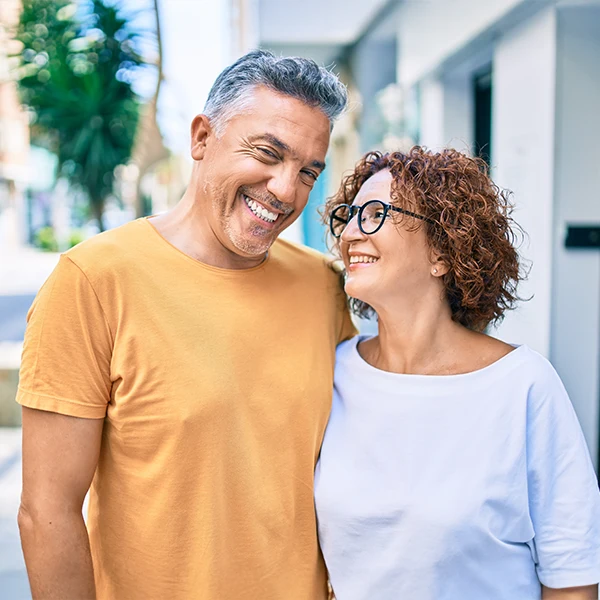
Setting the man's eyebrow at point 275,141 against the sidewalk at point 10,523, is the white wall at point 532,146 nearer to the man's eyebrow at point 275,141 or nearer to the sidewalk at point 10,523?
the man's eyebrow at point 275,141

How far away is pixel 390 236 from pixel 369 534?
74 cm

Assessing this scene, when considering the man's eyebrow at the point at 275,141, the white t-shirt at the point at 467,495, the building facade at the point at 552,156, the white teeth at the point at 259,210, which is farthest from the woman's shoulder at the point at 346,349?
the building facade at the point at 552,156

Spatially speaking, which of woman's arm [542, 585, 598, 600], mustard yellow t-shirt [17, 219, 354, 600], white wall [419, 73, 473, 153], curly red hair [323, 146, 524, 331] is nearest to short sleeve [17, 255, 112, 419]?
mustard yellow t-shirt [17, 219, 354, 600]

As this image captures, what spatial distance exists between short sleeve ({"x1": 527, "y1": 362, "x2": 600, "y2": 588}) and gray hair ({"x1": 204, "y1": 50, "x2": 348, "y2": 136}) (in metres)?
0.87

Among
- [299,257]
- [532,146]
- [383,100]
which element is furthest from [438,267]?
[383,100]

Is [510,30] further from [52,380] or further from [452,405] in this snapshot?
[52,380]

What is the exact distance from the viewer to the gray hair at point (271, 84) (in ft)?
5.41

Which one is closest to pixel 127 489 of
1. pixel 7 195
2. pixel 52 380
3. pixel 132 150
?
pixel 52 380

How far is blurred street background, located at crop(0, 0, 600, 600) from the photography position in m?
3.38

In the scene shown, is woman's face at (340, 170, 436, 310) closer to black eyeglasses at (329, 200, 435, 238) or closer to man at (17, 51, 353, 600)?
black eyeglasses at (329, 200, 435, 238)

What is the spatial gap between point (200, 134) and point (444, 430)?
0.97 m

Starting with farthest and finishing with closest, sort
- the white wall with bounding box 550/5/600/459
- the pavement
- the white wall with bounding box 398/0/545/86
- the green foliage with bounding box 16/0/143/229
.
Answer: the green foliage with bounding box 16/0/143/229 → the pavement → the white wall with bounding box 398/0/545/86 → the white wall with bounding box 550/5/600/459

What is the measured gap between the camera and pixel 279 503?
164cm

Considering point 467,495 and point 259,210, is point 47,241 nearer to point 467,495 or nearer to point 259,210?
point 259,210
